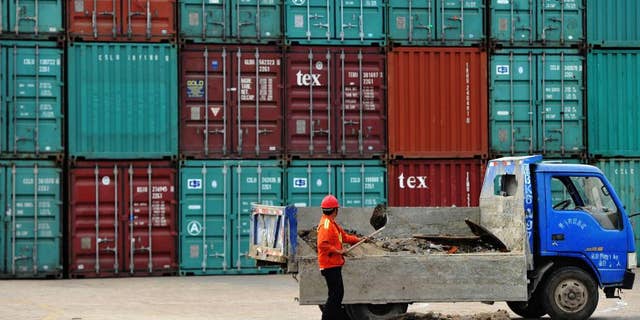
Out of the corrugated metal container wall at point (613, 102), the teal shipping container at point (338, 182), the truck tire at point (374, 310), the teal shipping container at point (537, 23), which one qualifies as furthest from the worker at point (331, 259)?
the corrugated metal container wall at point (613, 102)

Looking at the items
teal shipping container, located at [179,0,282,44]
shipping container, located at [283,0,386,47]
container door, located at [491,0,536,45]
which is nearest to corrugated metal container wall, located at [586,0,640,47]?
container door, located at [491,0,536,45]

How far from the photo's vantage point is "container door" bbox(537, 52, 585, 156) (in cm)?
2233

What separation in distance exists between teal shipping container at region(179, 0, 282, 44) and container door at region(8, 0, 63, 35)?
244 cm

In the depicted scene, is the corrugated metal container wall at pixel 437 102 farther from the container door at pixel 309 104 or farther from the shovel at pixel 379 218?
the shovel at pixel 379 218

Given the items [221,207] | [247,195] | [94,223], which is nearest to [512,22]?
[247,195]

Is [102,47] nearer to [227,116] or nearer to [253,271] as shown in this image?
[227,116]

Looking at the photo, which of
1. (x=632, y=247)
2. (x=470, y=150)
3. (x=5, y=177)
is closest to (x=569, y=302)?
(x=632, y=247)

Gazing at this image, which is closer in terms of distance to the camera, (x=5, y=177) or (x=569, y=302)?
(x=569, y=302)

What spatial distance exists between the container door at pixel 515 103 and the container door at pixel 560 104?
21 centimetres

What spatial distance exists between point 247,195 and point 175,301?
16.5 ft

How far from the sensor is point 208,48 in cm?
2136

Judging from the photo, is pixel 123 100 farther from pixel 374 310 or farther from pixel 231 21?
pixel 374 310

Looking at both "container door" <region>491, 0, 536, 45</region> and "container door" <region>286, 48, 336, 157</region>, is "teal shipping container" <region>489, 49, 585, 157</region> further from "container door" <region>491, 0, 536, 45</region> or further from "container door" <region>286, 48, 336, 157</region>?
"container door" <region>286, 48, 336, 157</region>

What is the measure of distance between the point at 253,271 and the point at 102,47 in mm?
5348
